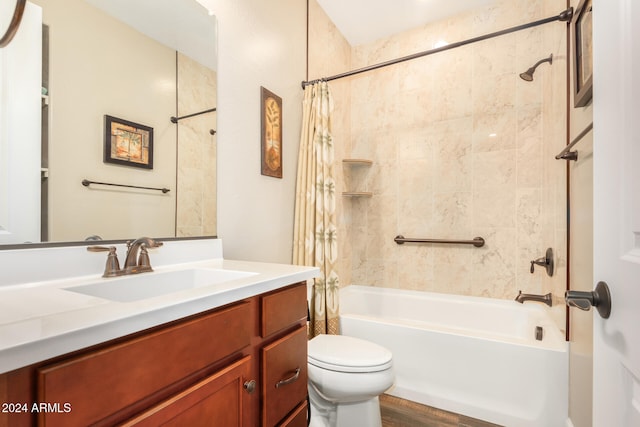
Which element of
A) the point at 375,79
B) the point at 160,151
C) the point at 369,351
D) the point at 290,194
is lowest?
the point at 369,351

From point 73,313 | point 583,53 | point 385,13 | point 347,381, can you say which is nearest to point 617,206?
point 73,313

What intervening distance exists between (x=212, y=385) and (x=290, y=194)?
4.58 feet

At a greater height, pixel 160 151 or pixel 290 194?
pixel 160 151

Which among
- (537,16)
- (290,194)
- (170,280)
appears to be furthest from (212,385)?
(537,16)

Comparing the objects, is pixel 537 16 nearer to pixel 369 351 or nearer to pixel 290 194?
pixel 290 194

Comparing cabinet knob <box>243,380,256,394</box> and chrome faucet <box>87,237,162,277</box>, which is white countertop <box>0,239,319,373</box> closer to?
chrome faucet <box>87,237,162,277</box>

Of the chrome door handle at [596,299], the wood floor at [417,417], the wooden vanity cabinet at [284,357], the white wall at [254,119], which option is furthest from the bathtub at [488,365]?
the chrome door handle at [596,299]

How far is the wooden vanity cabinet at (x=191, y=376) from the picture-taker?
0.41 m

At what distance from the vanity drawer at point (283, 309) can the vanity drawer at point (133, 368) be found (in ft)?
0.42

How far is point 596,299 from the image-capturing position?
0.54 m

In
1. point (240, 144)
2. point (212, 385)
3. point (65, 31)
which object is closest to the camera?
point (212, 385)

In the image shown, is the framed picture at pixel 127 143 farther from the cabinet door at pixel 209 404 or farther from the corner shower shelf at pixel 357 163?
the corner shower shelf at pixel 357 163

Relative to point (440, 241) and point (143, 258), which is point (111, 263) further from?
point (440, 241)

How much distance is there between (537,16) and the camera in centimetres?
215
